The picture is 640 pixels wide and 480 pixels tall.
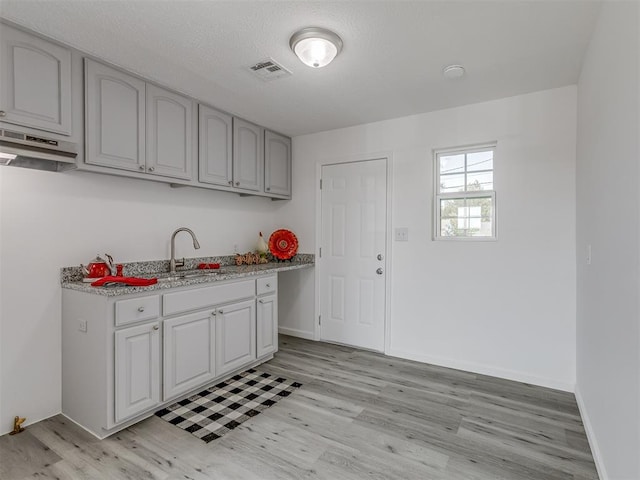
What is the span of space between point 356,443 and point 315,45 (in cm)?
239

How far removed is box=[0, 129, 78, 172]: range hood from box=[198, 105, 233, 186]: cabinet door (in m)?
1.01

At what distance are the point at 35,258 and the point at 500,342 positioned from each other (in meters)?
3.60

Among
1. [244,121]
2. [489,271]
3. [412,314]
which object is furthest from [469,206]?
[244,121]

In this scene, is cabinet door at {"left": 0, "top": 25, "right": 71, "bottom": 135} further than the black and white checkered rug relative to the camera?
No

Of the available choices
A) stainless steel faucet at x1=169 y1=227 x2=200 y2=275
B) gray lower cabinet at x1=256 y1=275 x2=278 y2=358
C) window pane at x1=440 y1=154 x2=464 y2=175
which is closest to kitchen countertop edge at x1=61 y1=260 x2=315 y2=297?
gray lower cabinet at x1=256 y1=275 x2=278 y2=358

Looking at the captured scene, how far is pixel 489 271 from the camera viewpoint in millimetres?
3035

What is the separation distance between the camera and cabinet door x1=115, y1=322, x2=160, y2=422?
2.10 meters

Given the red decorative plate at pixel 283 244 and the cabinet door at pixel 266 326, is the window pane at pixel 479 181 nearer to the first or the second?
the red decorative plate at pixel 283 244

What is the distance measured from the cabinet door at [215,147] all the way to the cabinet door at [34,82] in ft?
3.38

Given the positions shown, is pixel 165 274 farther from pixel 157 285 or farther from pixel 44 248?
pixel 44 248

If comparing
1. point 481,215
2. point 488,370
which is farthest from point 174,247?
point 488,370

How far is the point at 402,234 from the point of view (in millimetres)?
3463

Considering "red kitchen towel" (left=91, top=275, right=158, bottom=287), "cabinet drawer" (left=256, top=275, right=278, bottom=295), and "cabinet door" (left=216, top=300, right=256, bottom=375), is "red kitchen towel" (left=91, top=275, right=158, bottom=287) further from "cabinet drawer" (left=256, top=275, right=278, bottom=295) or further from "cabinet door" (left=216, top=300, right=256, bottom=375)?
"cabinet drawer" (left=256, top=275, right=278, bottom=295)

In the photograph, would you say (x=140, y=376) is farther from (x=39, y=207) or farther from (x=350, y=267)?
(x=350, y=267)
